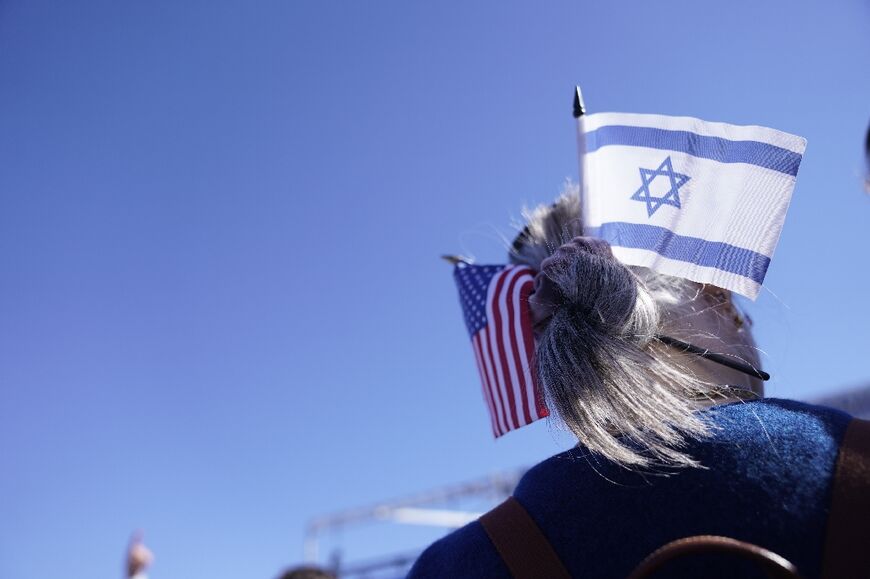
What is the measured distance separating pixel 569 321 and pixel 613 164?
0.68 metres

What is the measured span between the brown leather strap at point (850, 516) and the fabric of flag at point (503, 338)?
35.2 inches

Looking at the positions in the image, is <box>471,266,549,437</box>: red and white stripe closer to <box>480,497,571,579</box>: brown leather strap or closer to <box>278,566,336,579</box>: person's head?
<box>480,497,571,579</box>: brown leather strap

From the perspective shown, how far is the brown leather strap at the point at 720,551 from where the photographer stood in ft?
2.64

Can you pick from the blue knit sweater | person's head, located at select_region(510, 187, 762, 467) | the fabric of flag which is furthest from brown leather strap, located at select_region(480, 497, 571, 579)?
the fabric of flag

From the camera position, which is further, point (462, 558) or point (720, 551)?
point (462, 558)

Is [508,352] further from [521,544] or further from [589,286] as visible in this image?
[521,544]

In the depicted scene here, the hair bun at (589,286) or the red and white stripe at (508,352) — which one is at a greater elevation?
the hair bun at (589,286)

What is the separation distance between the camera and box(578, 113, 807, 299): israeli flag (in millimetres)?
1521

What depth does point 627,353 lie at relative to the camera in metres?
1.18

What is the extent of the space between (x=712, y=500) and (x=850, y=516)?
17 cm

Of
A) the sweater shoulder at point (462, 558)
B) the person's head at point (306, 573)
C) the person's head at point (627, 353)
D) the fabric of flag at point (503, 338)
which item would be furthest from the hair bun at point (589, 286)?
the person's head at point (306, 573)

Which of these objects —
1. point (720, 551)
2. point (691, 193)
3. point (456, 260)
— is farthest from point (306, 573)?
point (720, 551)

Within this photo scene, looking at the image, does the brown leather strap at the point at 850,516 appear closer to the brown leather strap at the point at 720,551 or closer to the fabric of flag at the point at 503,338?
the brown leather strap at the point at 720,551

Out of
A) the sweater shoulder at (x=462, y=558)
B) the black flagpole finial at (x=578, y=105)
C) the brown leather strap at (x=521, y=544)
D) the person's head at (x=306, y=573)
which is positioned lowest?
the person's head at (x=306, y=573)
